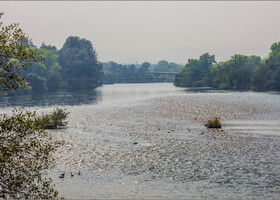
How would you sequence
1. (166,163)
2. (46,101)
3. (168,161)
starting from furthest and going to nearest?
(46,101), (168,161), (166,163)

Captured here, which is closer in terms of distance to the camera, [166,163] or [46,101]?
[166,163]

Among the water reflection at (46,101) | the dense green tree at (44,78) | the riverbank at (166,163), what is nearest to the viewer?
the riverbank at (166,163)

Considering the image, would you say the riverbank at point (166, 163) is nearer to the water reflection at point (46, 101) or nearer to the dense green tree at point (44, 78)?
the water reflection at point (46, 101)

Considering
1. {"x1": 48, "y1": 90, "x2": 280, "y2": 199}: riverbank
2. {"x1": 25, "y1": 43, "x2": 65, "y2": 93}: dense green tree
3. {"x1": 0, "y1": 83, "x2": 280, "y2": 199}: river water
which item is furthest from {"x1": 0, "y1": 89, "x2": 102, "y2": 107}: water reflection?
{"x1": 48, "y1": 90, "x2": 280, "y2": 199}: riverbank

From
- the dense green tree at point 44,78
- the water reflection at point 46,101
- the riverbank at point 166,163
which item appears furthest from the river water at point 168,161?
the dense green tree at point 44,78

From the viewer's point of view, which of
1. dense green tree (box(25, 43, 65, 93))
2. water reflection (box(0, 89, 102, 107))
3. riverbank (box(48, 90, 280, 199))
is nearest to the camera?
riverbank (box(48, 90, 280, 199))

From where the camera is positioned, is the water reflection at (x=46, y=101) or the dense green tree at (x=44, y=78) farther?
the dense green tree at (x=44, y=78)

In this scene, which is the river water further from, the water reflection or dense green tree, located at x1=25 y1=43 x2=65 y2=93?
dense green tree, located at x1=25 y1=43 x2=65 y2=93

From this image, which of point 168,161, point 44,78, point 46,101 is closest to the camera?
point 168,161

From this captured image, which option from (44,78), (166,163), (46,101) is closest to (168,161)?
(166,163)

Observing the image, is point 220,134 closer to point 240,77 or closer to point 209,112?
point 209,112

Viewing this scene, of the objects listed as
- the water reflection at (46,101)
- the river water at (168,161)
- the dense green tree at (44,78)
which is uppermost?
the dense green tree at (44,78)

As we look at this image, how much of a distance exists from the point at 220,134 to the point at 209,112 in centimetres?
2731

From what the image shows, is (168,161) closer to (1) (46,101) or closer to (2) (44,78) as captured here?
(1) (46,101)
